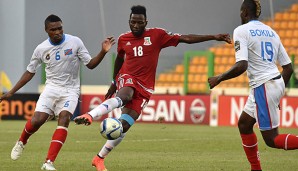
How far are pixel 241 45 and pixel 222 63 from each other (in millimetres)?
19490

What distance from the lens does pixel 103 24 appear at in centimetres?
2980

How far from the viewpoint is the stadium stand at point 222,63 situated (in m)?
28.0

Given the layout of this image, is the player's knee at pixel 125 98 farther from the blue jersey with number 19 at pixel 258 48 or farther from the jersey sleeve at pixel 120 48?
the blue jersey with number 19 at pixel 258 48

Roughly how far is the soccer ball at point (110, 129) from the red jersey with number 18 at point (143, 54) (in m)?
1.20

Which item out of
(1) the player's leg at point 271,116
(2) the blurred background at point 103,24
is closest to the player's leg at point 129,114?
(1) the player's leg at point 271,116

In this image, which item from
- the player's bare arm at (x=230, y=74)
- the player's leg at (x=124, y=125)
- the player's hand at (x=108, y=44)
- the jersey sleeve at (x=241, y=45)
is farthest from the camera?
the player's hand at (x=108, y=44)

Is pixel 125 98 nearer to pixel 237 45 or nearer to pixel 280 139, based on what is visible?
pixel 237 45

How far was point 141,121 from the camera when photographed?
91.0 ft

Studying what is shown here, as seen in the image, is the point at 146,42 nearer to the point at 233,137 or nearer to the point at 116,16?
the point at 233,137

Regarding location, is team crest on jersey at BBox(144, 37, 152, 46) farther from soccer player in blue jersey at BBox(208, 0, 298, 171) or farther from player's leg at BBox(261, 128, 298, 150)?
player's leg at BBox(261, 128, 298, 150)

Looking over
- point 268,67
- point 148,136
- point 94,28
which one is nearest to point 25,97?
point 94,28

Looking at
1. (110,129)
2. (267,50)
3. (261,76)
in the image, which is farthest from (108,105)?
(267,50)

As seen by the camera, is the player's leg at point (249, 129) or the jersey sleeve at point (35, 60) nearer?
the player's leg at point (249, 129)

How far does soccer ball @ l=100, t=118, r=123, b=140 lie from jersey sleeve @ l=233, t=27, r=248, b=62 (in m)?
1.74
